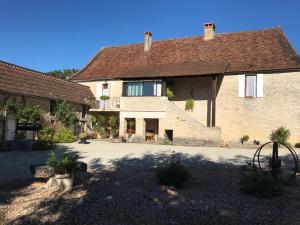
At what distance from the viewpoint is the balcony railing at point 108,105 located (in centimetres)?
2662

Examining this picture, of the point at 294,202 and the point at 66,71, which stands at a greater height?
the point at 66,71

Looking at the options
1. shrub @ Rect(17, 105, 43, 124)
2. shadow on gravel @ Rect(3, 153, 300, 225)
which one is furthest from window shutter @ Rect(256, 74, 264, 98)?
shadow on gravel @ Rect(3, 153, 300, 225)

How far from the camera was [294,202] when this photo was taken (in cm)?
663

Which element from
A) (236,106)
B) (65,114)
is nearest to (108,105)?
(65,114)

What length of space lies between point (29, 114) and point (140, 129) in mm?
8319

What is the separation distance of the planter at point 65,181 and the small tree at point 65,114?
54.6 ft

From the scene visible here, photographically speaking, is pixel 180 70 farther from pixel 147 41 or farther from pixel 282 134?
pixel 282 134

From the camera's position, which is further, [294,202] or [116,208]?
[294,202]

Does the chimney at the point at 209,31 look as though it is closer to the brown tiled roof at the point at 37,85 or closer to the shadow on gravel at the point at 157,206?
the brown tiled roof at the point at 37,85

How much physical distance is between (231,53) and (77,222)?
22129 mm

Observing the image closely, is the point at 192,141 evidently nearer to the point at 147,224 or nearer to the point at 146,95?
the point at 146,95

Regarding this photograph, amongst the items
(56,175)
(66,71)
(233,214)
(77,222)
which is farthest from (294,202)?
(66,71)

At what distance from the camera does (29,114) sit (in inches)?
800

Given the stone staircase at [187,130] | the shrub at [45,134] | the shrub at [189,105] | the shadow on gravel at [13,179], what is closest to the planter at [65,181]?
the shadow on gravel at [13,179]
